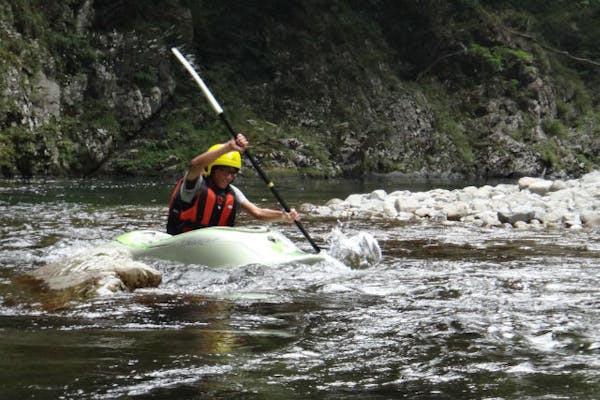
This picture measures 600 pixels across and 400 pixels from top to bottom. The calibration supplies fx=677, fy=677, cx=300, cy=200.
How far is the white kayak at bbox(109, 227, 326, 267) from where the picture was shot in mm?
5281

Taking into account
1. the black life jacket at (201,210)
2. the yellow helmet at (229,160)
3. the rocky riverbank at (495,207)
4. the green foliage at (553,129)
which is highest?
the green foliage at (553,129)

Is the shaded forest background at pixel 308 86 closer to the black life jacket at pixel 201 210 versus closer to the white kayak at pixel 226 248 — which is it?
the black life jacket at pixel 201 210

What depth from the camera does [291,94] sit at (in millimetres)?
22703

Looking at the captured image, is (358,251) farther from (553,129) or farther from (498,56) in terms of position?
(553,129)

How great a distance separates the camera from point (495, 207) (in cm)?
1067

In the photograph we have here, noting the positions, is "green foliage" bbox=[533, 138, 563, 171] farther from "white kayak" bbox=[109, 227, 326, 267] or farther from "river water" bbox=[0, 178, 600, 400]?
"white kayak" bbox=[109, 227, 326, 267]

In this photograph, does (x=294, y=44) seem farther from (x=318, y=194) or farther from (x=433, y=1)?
(x=318, y=194)

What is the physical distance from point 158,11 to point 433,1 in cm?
1136

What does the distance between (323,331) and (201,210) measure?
2.54m

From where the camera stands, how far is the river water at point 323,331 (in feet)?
7.98

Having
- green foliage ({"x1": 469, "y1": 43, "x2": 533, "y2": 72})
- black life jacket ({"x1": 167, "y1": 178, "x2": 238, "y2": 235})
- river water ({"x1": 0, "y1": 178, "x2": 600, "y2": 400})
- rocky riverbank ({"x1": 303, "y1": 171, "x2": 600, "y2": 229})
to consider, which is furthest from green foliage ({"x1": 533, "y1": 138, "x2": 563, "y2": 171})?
black life jacket ({"x1": 167, "y1": 178, "x2": 238, "y2": 235})

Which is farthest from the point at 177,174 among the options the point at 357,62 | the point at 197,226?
the point at 197,226

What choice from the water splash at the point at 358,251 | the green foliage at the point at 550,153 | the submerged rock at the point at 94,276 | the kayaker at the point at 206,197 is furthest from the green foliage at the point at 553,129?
the submerged rock at the point at 94,276

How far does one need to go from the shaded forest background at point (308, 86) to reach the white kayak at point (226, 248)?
35.5 ft
